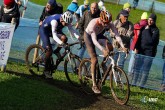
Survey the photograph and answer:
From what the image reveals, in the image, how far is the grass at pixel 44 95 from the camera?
9.88 metres

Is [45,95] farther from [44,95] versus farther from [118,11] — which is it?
[118,11]

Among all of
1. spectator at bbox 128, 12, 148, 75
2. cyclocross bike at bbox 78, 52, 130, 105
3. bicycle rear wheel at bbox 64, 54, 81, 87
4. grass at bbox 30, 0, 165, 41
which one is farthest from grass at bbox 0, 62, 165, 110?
grass at bbox 30, 0, 165, 41

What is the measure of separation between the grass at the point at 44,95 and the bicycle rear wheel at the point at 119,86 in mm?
351

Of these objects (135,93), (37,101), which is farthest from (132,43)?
(37,101)

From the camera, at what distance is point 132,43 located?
45.7 ft

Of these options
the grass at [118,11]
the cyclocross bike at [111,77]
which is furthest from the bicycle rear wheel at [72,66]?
the grass at [118,11]

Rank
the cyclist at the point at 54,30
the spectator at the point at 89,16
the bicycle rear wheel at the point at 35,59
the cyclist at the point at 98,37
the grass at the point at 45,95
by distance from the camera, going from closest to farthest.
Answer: the grass at the point at 45,95 < the cyclist at the point at 98,37 < the cyclist at the point at 54,30 < the bicycle rear wheel at the point at 35,59 < the spectator at the point at 89,16

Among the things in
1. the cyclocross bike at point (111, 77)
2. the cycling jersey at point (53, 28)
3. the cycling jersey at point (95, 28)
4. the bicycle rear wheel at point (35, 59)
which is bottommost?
the bicycle rear wheel at point (35, 59)

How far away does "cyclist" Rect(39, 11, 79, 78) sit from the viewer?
38.4 feet

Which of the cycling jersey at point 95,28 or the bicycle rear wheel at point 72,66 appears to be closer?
the cycling jersey at point 95,28

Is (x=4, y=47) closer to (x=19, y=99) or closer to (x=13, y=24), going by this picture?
(x=13, y=24)

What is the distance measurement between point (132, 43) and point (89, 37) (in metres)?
2.78

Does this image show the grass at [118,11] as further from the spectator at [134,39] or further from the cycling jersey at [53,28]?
the cycling jersey at [53,28]

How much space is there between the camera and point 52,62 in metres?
12.6
